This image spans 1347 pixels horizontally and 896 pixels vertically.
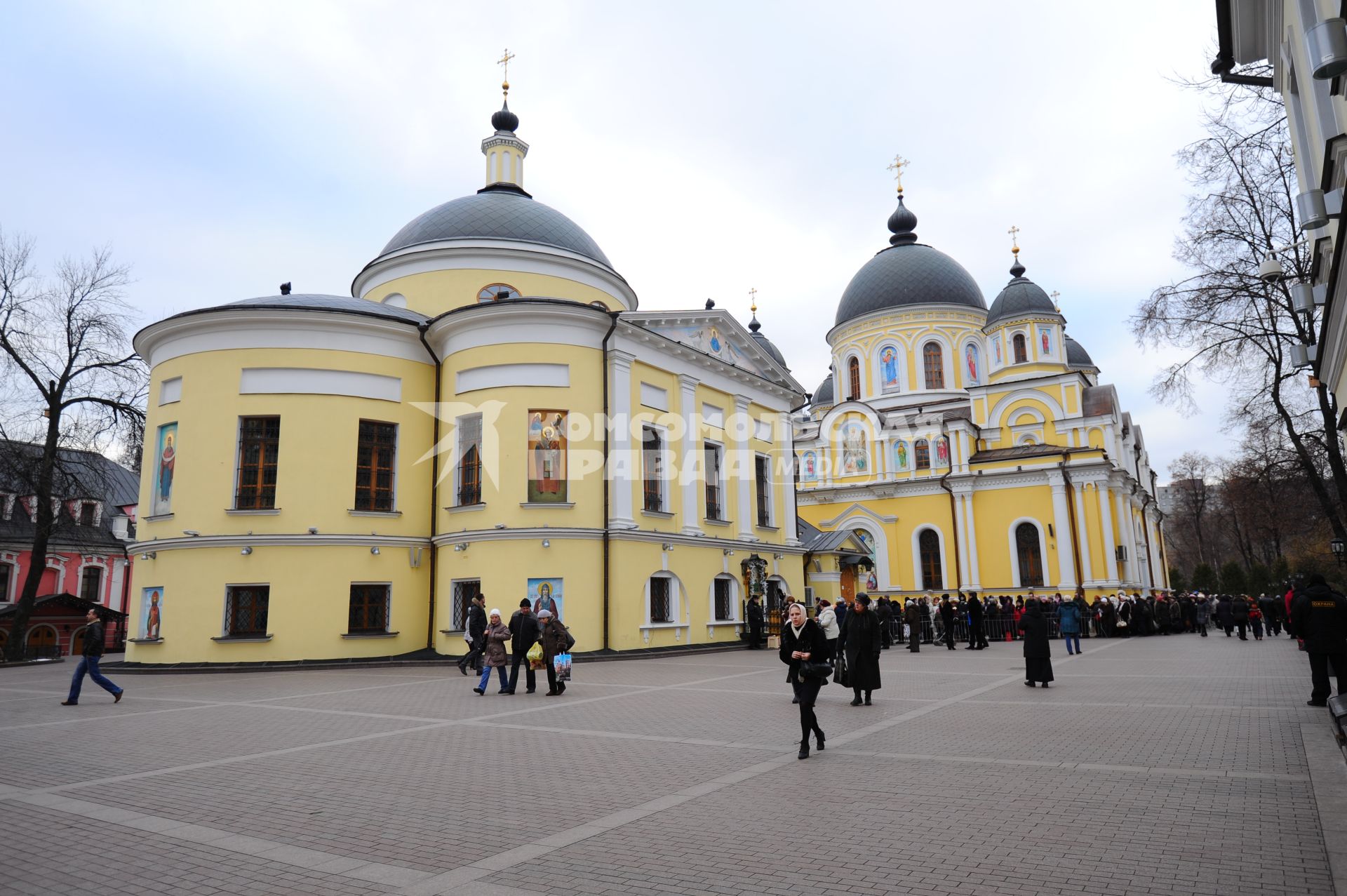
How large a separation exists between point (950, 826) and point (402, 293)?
2419 cm

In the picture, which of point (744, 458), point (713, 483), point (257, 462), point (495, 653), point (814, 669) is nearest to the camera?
point (814, 669)

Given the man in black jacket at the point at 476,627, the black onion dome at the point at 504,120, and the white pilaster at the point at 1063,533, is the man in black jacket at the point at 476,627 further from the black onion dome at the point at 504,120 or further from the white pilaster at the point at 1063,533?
the white pilaster at the point at 1063,533

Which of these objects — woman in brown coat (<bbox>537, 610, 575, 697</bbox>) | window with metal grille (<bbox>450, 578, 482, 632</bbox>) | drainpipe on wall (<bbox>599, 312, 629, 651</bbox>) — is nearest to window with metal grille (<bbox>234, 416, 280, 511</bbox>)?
window with metal grille (<bbox>450, 578, 482, 632</bbox>)

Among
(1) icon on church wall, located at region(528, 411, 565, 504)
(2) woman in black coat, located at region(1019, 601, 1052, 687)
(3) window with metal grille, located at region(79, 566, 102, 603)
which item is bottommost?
(2) woman in black coat, located at region(1019, 601, 1052, 687)

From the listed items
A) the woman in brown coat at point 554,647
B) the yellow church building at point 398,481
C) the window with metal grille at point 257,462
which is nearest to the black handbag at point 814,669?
the woman in brown coat at point 554,647

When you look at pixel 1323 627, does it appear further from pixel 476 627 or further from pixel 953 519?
pixel 953 519

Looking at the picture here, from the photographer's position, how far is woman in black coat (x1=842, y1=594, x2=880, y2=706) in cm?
1253

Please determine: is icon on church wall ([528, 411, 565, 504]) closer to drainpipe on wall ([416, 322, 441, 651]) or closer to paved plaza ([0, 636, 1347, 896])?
drainpipe on wall ([416, 322, 441, 651])

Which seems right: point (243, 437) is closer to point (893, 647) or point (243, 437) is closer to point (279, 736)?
point (279, 736)

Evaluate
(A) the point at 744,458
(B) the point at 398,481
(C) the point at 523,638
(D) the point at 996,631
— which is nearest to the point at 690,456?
(A) the point at 744,458

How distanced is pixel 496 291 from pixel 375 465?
680cm

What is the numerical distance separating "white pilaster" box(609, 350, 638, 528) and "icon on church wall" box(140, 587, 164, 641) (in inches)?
445

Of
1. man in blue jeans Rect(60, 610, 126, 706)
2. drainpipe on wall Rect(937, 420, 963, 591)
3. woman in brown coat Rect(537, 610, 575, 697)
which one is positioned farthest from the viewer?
drainpipe on wall Rect(937, 420, 963, 591)

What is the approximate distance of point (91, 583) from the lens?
39469mm
